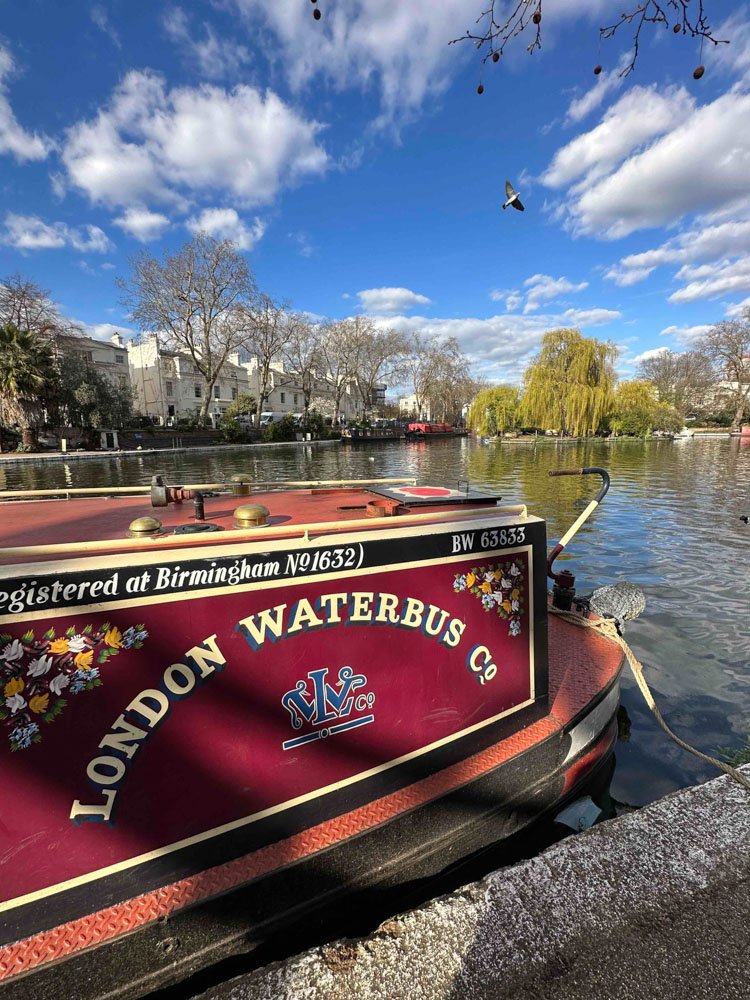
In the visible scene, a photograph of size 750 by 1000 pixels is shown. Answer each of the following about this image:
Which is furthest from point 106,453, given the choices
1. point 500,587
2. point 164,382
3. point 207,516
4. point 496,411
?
point 496,411

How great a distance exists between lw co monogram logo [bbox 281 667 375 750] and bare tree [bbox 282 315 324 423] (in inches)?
2009

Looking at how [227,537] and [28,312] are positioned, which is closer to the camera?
[227,537]

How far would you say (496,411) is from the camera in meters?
44.4

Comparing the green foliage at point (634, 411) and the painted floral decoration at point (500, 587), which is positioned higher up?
the green foliage at point (634, 411)

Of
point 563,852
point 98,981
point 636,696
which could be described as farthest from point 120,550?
point 636,696

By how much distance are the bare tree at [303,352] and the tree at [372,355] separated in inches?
190

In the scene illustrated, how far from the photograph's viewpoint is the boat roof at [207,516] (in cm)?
168

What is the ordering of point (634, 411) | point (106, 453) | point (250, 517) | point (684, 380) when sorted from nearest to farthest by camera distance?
point (250, 517), point (106, 453), point (634, 411), point (684, 380)

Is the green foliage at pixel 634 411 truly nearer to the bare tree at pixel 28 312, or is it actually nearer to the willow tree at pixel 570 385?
the willow tree at pixel 570 385

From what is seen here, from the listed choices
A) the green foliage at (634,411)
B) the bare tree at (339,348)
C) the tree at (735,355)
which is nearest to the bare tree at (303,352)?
the bare tree at (339,348)

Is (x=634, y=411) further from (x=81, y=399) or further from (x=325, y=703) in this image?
(x=325, y=703)

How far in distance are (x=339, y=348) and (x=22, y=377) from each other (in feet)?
115

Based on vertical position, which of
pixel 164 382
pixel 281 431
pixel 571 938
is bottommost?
pixel 571 938

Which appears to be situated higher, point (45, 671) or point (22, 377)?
point (22, 377)
